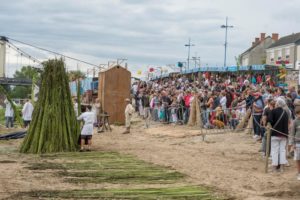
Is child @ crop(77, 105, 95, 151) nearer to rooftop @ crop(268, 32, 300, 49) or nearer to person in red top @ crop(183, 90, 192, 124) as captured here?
person in red top @ crop(183, 90, 192, 124)

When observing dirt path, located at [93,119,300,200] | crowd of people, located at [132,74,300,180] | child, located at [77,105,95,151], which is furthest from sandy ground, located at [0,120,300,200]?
child, located at [77,105,95,151]

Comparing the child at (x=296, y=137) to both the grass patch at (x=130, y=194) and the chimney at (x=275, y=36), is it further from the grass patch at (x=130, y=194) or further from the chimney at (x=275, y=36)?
the chimney at (x=275, y=36)

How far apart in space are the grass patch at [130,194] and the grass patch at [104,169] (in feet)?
3.60

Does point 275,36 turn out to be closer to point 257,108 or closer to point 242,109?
point 242,109

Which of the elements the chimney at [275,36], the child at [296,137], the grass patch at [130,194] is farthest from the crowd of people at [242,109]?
the chimney at [275,36]

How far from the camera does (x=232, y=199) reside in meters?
10.1

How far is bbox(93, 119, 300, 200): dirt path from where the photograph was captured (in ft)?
37.4

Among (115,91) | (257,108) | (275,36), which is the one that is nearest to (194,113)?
(115,91)

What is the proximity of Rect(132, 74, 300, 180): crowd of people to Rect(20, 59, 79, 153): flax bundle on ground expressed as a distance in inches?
242

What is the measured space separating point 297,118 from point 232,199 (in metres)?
3.45

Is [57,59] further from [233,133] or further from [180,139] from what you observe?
[233,133]

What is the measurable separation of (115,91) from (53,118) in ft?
40.7

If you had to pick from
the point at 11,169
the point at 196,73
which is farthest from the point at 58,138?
the point at 196,73

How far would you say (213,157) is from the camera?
16.2 m
